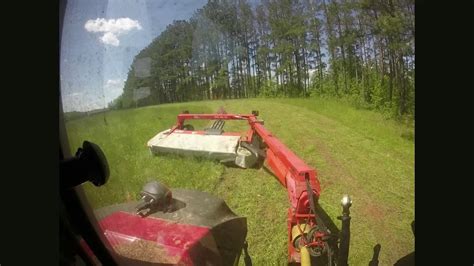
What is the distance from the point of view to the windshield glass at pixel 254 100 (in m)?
1.90

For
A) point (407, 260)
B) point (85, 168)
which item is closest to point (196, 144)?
point (85, 168)

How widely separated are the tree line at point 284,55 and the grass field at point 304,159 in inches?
2.7

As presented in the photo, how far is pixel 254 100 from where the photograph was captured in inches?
83.4

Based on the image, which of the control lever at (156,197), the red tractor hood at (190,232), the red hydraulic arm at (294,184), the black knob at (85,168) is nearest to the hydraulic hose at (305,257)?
the red hydraulic arm at (294,184)

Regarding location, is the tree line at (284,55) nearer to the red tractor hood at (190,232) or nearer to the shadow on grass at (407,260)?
the red tractor hood at (190,232)

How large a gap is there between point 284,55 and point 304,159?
0.45m

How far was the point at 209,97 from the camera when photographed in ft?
6.98

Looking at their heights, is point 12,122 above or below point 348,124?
above

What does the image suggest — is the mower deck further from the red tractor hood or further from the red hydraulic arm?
the red tractor hood

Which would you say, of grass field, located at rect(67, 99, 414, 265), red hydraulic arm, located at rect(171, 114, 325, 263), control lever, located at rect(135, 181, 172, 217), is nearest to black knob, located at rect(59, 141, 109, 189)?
grass field, located at rect(67, 99, 414, 265)

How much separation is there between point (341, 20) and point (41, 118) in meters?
1.21

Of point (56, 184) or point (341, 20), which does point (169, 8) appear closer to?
point (341, 20)
